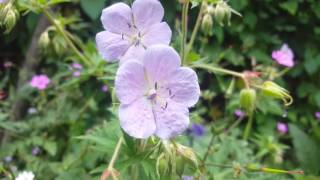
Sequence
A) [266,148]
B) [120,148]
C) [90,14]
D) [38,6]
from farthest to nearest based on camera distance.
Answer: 1. [90,14]
2. [266,148]
3. [38,6]
4. [120,148]

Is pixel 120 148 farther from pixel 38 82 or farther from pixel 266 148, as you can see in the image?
pixel 38 82

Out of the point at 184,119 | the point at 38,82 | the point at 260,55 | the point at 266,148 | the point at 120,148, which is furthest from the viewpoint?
the point at 260,55

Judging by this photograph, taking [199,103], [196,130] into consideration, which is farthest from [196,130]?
[199,103]

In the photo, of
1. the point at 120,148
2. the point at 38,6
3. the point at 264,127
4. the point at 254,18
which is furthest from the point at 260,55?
the point at 120,148

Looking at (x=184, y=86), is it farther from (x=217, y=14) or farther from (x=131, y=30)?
(x=217, y=14)

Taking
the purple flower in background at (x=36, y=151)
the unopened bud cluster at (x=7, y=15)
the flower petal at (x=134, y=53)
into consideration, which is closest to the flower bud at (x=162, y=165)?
the flower petal at (x=134, y=53)
